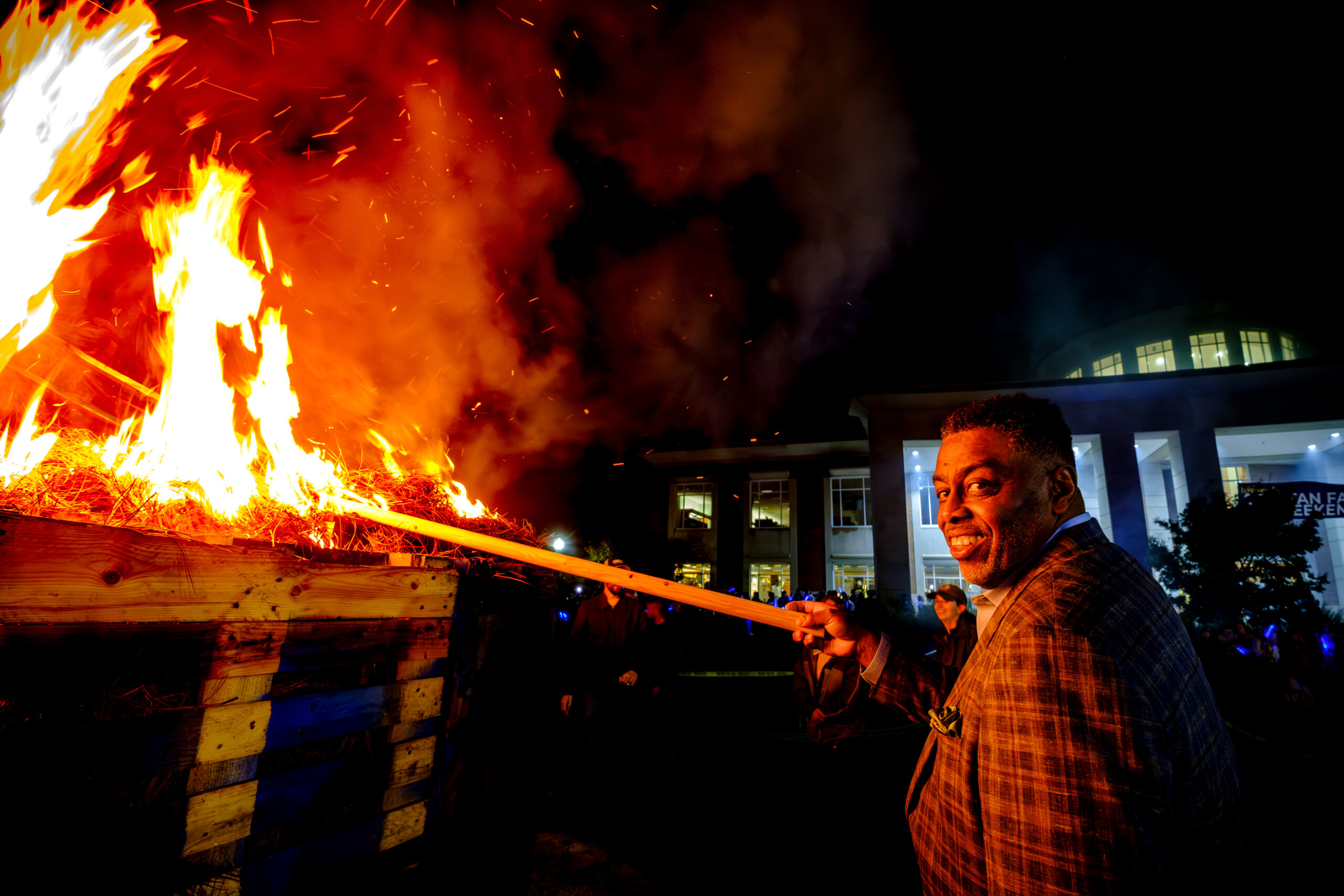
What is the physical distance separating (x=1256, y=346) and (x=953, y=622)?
1377 inches

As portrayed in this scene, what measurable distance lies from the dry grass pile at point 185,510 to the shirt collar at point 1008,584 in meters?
2.97

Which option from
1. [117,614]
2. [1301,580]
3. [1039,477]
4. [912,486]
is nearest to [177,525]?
[117,614]

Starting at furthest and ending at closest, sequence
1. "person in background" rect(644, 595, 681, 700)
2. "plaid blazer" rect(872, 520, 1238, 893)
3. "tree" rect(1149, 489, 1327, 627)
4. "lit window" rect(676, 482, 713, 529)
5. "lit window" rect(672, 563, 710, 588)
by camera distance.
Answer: "lit window" rect(676, 482, 713, 529), "lit window" rect(672, 563, 710, 588), "tree" rect(1149, 489, 1327, 627), "person in background" rect(644, 595, 681, 700), "plaid blazer" rect(872, 520, 1238, 893)

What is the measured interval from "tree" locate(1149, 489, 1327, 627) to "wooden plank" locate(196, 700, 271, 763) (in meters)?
20.3

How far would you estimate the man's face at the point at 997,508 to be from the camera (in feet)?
6.15

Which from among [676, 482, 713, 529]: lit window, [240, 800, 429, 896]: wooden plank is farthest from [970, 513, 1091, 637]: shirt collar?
[676, 482, 713, 529]: lit window

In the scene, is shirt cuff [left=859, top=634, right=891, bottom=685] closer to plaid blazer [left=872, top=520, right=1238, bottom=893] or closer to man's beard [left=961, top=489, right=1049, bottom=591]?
plaid blazer [left=872, top=520, right=1238, bottom=893]

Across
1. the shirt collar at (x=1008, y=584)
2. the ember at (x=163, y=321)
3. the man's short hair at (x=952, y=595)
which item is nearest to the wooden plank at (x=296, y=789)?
the ember at (x=163, y=321)

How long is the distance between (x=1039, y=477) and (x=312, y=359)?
7.91 metres

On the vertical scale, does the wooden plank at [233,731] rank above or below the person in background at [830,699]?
above

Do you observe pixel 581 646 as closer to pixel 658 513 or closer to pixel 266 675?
pixel 266 675

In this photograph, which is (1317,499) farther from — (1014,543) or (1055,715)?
(1055,715)

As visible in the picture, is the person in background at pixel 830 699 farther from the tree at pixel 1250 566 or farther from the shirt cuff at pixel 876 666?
the tree at pixel 1250 566

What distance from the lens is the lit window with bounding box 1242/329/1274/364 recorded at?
89.1 feet
